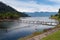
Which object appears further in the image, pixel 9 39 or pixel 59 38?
pixel 9 39

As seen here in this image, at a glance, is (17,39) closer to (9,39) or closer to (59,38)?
(9,39)

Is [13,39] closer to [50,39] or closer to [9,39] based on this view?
[9,39]

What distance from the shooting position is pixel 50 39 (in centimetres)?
4409

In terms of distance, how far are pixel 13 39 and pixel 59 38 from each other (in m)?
24.0

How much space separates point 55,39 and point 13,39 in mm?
24250

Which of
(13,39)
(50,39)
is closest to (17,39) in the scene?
(13,39)

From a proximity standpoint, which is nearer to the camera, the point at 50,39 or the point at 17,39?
the point at 50,39

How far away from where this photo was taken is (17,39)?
211 ft

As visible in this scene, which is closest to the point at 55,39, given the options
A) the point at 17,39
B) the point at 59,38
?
the point at 59,38

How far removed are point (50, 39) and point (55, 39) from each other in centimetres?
146

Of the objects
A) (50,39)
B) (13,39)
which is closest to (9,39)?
(13,39)

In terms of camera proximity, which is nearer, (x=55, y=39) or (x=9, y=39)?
(x=55, y=39)

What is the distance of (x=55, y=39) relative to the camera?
43062mm

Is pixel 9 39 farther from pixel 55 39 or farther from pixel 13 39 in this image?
pixel 55 39
